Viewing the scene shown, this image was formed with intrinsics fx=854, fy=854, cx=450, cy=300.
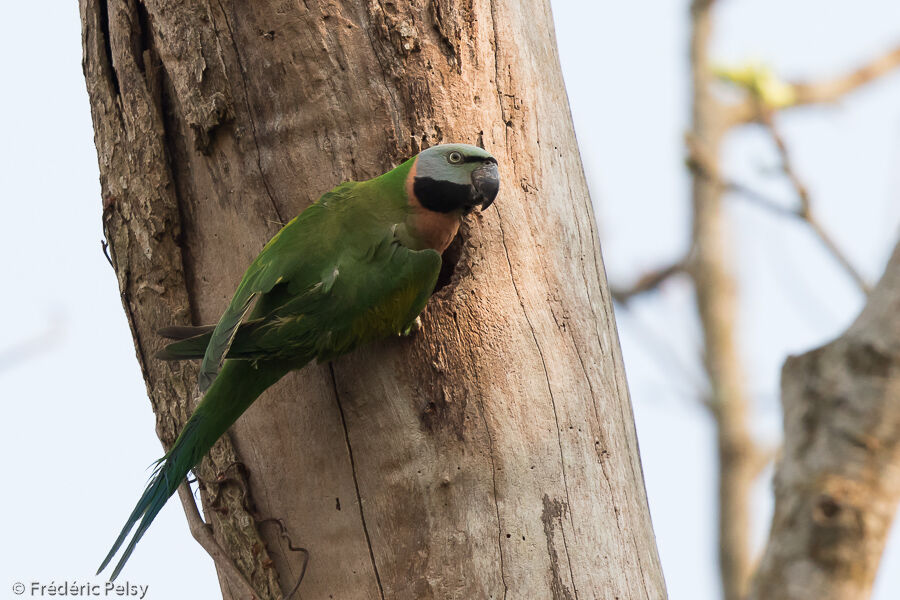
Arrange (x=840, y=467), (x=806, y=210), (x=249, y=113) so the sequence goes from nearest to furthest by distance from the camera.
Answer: (x=249, y=113) < (x=840, y=467) < (x=806, y=210)

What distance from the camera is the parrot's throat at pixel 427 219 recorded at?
259 cm

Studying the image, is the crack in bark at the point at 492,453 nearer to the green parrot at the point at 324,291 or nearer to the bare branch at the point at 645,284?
the green parrot at the point at 324,291

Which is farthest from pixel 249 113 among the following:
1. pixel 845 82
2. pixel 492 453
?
pixel 845 82

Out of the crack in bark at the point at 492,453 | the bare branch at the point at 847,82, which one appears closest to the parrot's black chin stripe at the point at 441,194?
the crack in bark at the point at 492,453

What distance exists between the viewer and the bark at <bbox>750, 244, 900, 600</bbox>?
3.12 metres

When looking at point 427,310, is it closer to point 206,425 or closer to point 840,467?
point 206,425

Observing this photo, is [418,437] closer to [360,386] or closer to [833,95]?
[360,386]

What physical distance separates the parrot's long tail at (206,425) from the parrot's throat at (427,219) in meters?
0.58

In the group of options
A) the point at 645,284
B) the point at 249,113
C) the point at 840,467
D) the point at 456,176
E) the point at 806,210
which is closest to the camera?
the point at 456,176

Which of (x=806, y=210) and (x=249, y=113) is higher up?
(x=249, y=113)

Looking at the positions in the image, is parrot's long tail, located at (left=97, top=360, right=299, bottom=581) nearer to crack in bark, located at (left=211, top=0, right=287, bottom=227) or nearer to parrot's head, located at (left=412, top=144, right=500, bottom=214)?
crack in bark, located at (left=211, top=0, right=287, bottom=227)

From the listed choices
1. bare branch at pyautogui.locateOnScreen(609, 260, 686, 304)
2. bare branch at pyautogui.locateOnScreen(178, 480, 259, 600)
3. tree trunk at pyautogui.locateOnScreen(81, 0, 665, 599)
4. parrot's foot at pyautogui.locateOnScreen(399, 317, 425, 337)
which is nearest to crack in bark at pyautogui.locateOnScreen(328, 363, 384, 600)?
tree trunk at pyautogui.locateOnScreen(81, 0, 665, 599)

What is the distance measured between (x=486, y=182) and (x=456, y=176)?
10 cm

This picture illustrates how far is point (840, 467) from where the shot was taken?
10.5ft
